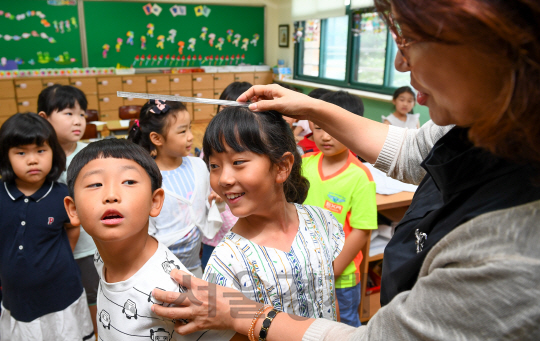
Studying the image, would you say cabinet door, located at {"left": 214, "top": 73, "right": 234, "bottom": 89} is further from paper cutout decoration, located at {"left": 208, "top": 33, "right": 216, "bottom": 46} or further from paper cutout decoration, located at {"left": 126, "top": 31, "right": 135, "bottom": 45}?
paper cutout decoration, located at {"left": 126, "top": 31, "right": 135, "bottom": 45}

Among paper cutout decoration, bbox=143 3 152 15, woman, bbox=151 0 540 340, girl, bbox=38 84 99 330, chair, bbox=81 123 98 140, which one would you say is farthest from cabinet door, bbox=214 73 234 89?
woman, bbox=151 0 540 340

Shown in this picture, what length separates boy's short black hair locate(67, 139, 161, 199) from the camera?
1.03 metres

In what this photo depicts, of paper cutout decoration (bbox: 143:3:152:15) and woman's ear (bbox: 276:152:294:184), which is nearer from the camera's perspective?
woman's ear (bbox: 276:152:294:184)

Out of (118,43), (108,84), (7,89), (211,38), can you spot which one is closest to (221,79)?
(211,38)

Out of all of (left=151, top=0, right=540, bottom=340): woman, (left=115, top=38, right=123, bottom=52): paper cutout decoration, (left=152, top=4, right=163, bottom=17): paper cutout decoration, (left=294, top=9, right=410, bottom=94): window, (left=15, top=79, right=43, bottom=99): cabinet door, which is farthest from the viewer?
(left=152, top=4, right=163, bottom=17): paper cutout decoration

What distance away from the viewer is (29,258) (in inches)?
63.1

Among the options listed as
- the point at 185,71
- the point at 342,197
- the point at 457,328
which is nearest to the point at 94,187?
the point at 457,328

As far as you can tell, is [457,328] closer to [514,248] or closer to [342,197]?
[514,248]

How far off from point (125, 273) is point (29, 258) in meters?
0.91

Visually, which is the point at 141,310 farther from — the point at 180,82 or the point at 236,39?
the point at 236,39

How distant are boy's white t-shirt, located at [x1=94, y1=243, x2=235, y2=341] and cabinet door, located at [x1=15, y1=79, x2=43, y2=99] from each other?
6.93 meters

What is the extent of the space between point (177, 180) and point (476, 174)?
1446mm

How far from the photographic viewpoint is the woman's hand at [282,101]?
3.36 feet

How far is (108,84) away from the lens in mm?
7059
